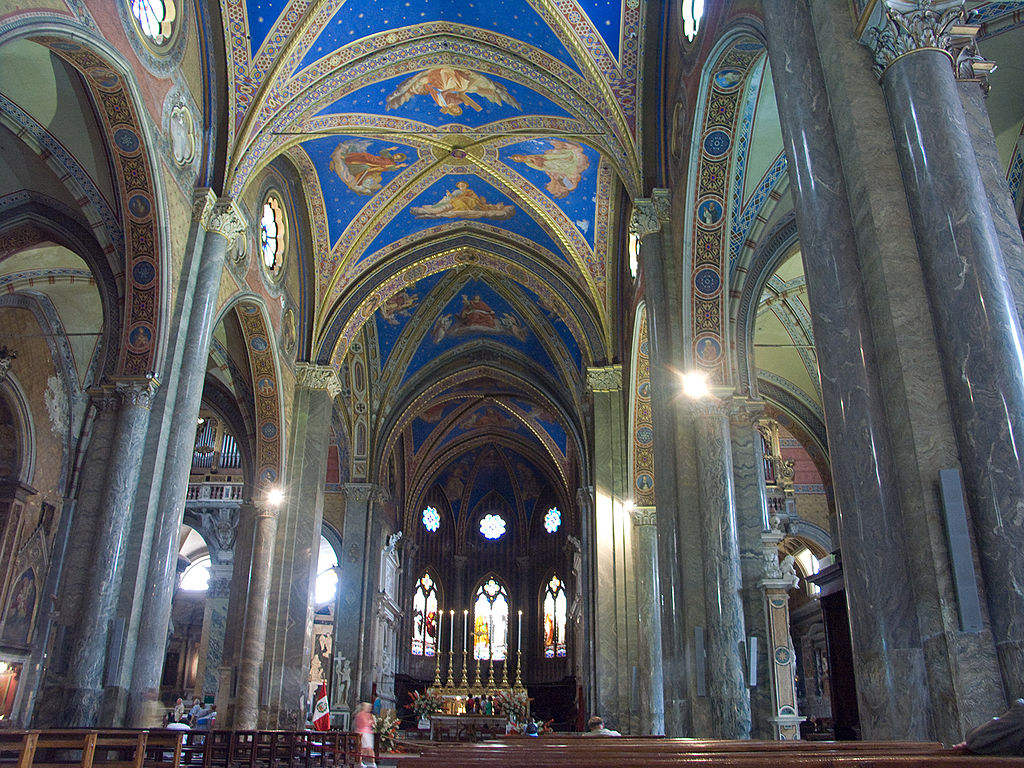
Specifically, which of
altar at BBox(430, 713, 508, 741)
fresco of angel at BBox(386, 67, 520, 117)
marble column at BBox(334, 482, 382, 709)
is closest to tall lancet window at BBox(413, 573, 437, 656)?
marble column at BBox(334, 482, 382, 709)

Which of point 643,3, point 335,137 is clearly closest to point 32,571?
point 335,137

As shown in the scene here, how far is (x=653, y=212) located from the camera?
12.1 m

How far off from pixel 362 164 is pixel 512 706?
14536 mm

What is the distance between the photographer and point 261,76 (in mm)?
13383

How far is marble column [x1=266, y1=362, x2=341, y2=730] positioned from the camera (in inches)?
616

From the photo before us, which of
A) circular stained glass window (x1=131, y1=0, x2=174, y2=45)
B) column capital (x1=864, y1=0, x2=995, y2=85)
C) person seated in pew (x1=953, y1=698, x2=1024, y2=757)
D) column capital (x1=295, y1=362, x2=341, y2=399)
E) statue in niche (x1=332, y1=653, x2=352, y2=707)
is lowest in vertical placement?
person seated in pew (x1=953, y1=698, x2=1024, y2=757)

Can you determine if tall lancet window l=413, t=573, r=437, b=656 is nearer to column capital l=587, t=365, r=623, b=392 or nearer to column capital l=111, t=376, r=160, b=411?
column capital l=587, t=365, r=623, b=392

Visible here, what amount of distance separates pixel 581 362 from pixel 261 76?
11.3m

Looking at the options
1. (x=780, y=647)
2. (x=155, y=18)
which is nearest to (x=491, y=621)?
(x=780, y=647)

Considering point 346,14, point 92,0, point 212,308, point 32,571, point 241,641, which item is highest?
point 346,14

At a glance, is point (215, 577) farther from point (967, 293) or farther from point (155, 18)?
point (967, 293)

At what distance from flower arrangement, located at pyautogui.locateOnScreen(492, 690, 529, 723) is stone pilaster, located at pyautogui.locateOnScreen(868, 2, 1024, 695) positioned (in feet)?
63.5

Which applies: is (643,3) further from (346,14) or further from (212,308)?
(212,308)

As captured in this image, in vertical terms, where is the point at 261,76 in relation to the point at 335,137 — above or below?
below
